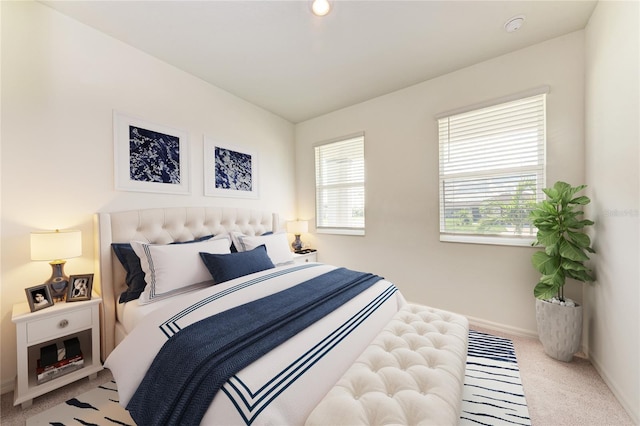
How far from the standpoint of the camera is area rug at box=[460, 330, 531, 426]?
150cm

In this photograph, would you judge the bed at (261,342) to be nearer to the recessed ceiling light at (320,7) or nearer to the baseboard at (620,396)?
the baseboard at (620,396)

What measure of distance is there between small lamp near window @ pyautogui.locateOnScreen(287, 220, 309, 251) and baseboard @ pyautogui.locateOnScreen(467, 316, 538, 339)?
2.31m

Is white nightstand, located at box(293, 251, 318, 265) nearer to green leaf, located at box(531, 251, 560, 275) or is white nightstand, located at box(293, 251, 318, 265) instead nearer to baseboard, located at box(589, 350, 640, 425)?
green leaf, located at box(531, 251, 560, 275)

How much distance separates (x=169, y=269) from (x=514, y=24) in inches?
131

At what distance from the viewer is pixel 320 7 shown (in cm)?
184

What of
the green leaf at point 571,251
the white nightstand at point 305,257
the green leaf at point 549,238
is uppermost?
the green leaf at point 549,238

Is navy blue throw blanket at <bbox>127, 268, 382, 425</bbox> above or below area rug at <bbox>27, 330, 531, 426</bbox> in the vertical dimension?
above

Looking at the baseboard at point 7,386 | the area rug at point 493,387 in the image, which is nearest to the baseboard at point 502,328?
the area rug at point 493,387

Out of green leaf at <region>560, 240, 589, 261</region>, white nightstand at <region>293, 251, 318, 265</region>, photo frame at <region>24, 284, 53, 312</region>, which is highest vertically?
green leaf at <region>560, 240, 589, 261</region>

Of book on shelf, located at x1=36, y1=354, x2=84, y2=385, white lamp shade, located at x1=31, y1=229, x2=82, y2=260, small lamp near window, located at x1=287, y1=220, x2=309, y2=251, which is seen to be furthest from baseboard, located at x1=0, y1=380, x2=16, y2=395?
small lamp near window, located at x1=287, y1=220, x2=309, y2=251

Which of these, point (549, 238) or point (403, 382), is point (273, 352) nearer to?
point (403, 382)

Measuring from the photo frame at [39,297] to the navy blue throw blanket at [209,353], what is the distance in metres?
1.08

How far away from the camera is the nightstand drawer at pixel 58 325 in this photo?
1.60 meters

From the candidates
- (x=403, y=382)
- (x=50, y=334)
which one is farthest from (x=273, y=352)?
(x=50, y=334)
